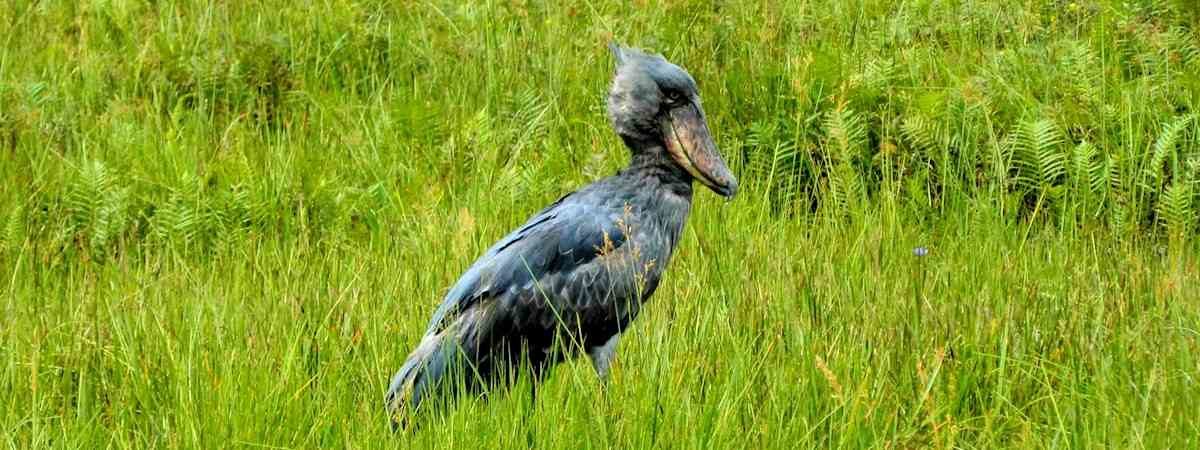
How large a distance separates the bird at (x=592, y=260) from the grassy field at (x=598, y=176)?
0.14 metres

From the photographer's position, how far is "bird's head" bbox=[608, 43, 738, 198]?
14.6 feet

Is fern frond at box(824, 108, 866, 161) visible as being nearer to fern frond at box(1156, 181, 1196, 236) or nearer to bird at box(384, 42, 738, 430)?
→ fern frond at box(1156, 181, 1196, 236)

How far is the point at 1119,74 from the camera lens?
246 inches

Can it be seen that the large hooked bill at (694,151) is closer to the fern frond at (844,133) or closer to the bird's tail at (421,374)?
the bird's tail at (421,374)

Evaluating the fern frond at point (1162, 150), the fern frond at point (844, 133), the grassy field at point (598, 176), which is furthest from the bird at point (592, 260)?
the fern frond at point (1162, 150)

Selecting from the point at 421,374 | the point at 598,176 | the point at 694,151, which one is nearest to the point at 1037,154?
the point at 598,176

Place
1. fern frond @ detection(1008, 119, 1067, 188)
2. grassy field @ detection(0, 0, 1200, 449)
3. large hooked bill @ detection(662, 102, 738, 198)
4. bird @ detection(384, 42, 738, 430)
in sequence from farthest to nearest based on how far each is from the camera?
1. fern frond @ detection(1008, 119, 1067, 188)
2. large hooked bill @ detection(662, 102, 738, 198)
3. bird @ detection(384, 42, 738, 430)
4. grassy field @ detection(0, 0, 1200, 449)

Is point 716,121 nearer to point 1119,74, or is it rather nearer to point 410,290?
point 1119,74

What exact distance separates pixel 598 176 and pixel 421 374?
77.6 inches

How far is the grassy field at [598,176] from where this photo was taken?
3.85m

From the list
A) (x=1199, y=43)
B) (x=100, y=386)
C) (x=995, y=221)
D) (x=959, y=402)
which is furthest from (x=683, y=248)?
(x=1199, y=43)

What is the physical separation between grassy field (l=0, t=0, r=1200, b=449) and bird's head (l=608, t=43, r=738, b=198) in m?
0.33

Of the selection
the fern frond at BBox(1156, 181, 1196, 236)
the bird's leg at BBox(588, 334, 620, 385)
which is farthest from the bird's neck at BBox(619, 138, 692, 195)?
the fern frond at BBox(1156, 181, 1196, 236)

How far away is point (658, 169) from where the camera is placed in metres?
4.50
